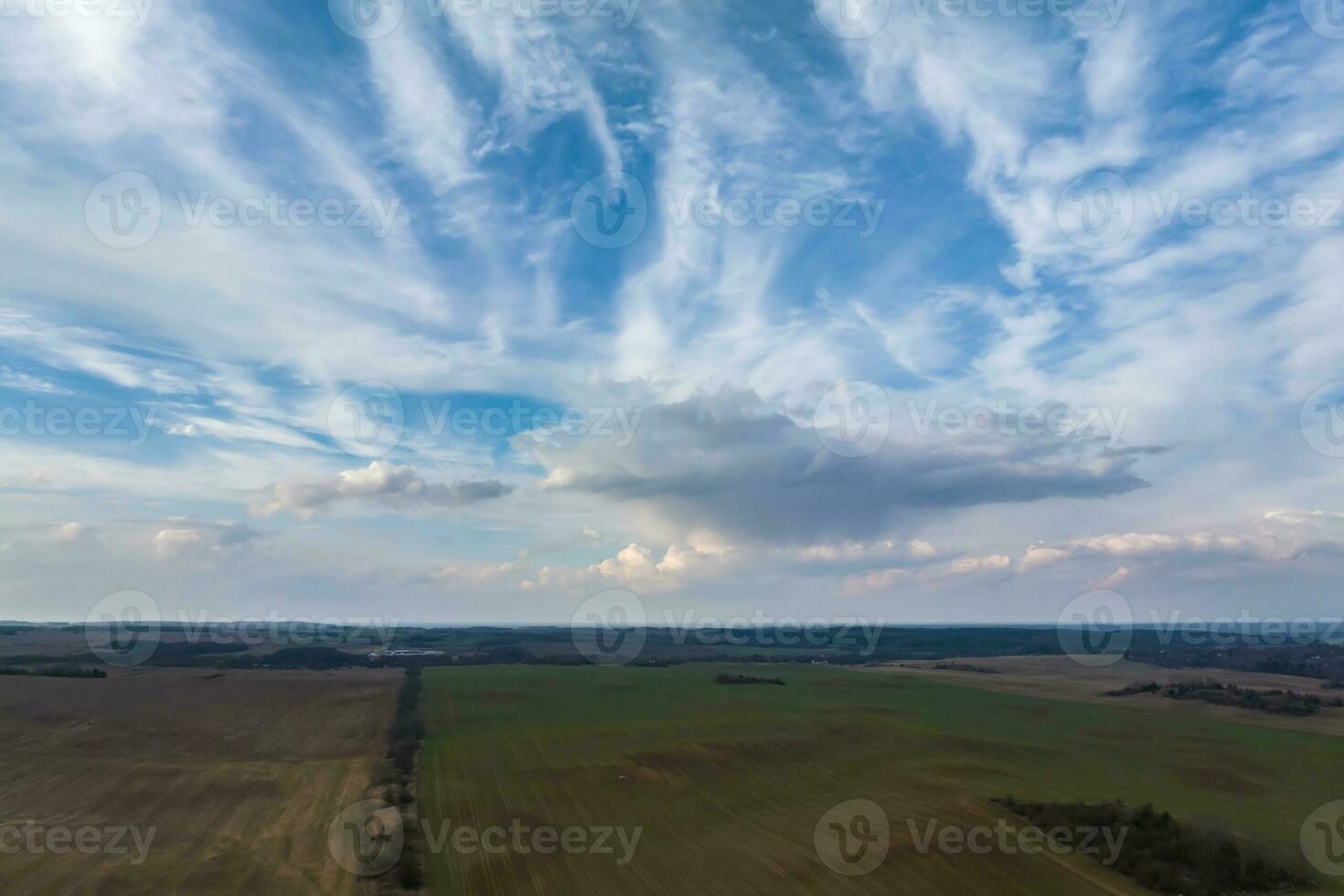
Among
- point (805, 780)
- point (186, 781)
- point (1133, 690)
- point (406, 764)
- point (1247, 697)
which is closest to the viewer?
point (186, 781)

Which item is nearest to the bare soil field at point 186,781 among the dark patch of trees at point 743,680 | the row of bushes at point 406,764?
the row of bushes at point 406,764

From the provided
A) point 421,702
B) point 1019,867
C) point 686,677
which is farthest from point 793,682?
point 1019,867

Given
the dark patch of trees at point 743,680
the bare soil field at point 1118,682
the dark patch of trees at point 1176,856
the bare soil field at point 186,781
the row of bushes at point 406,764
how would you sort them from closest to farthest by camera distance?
1. the dark patch of trees at point 1176,856
2. the row of bushes at point 406,764
3. the bare soil field at point 186,781
4. the bare soil field at point 1118,682
5. the dark patch of trees at point 743,680

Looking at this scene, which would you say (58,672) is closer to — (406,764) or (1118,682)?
(406,764)

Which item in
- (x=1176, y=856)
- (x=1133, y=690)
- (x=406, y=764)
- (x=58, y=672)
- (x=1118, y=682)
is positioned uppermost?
(x=58, y=672)

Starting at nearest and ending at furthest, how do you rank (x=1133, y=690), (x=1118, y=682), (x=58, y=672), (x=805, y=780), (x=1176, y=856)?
(x=1176, y=856)
(x=805, y=780)
(x=1133, y=690)
(x=58, y=672)
(x=1118, y=682)

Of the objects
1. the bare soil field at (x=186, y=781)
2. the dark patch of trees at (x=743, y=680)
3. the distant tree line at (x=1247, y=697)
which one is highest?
the distant tree line at (x=1247, y=697)

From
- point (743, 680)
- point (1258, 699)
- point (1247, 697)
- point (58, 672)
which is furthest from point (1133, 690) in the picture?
point (58, 672)

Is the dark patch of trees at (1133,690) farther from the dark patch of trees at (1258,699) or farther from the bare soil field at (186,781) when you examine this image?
the bare soil field at (186,781)
